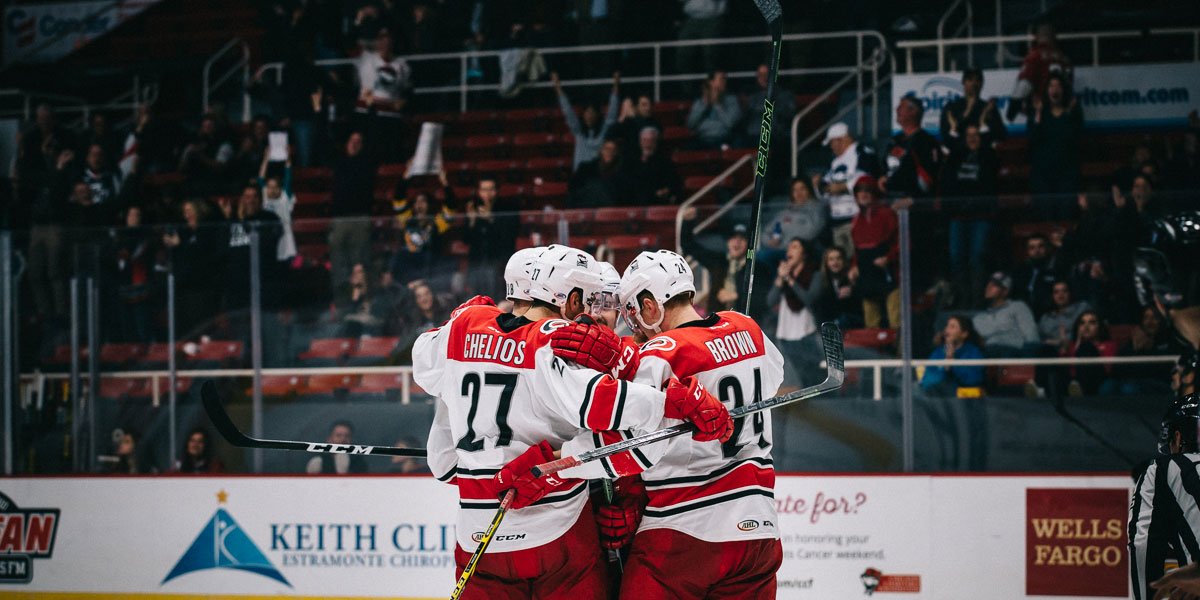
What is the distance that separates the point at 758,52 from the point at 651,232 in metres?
4.89

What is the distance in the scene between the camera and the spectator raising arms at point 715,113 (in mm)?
9547

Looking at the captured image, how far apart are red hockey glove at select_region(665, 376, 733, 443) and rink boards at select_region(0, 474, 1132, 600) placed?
8.10 ft

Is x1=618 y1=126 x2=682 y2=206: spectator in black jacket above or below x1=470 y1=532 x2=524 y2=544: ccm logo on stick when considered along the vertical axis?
above

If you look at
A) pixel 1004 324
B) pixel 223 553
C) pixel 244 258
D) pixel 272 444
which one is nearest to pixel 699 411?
pixel 272 444

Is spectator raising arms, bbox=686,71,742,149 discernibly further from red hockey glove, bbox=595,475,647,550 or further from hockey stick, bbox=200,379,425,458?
red hockey glove, bbox=595,475,647,550

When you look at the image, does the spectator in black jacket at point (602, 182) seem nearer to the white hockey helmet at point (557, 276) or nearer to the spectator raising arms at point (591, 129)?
the spectator raising arms at point (591, 129)

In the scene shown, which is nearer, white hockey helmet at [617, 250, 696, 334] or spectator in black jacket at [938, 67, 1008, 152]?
white hockey helmet at [617, 250, 696, 334]

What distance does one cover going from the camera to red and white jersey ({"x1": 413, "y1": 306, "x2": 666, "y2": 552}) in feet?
11.4

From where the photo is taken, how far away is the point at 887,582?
569 cm

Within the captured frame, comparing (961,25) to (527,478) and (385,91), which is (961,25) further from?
(527,478)

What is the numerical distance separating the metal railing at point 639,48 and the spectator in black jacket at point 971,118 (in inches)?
55.9

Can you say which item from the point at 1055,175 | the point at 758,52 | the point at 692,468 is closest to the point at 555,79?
the point at 758,52

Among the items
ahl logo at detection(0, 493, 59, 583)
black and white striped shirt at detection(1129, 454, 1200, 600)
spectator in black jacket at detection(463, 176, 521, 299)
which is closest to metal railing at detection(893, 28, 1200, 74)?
spectator in black jacket at detection(463, 176, 521, 299)

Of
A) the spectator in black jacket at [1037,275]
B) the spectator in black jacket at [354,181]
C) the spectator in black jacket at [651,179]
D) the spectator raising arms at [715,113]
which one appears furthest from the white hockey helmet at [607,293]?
the spectator raising arms at [715,113]
